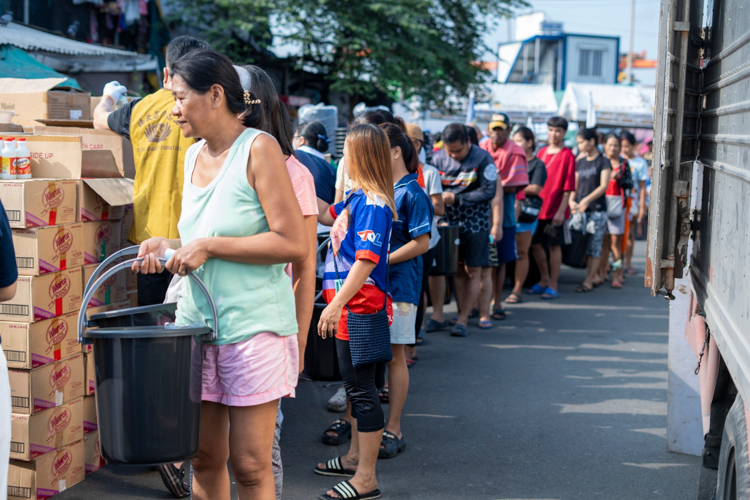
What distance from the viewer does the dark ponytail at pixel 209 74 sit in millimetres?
2248

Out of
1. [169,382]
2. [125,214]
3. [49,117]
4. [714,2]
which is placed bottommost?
[169,382]

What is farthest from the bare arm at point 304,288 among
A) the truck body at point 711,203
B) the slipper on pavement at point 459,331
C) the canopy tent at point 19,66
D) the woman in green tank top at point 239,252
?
the canopy tent at point 19,66

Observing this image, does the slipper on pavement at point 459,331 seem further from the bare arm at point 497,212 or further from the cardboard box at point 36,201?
the cardboard box at point 36,201

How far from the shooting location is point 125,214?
373cm

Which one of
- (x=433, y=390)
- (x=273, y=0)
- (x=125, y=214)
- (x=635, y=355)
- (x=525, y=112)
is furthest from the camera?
(x=525, y=112)

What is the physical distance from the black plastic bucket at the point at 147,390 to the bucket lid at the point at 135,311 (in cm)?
14

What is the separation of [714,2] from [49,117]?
3.80m

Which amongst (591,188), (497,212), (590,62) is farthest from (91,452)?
(590,62)

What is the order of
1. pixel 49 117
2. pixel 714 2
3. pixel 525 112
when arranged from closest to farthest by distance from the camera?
pixel 714 2 → pixel 49 117 → pixel 525 112

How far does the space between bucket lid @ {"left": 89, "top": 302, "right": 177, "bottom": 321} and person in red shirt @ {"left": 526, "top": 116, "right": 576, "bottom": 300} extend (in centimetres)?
692

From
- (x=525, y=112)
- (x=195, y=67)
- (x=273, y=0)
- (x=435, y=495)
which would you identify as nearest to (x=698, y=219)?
(x=435, y=495)

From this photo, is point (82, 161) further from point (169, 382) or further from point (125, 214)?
point (169, 382)

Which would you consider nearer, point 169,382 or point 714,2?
point 169,382

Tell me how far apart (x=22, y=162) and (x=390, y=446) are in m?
2.45
